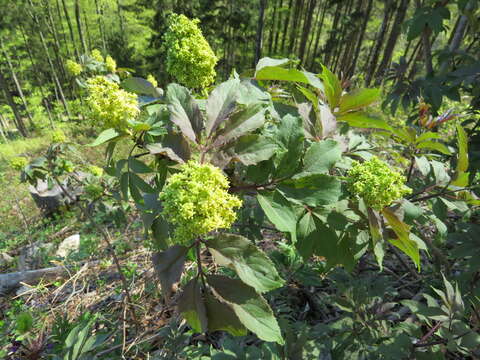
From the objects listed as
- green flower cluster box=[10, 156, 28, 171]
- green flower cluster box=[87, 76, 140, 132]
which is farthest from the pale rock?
green flower cluster box=[87, 76, 140, 132]

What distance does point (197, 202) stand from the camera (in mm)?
828

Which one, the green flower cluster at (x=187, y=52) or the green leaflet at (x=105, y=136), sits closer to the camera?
the green leaflet at (x=105, y=136)

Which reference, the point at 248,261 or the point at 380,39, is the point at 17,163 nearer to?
the point at 248,261

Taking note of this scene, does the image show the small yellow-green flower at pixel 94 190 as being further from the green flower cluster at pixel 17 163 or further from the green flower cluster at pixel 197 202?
the green flower cluster at pixel 197 202

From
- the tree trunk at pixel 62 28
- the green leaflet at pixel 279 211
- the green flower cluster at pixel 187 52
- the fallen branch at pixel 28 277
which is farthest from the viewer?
the tree trunk at pixel 62 28


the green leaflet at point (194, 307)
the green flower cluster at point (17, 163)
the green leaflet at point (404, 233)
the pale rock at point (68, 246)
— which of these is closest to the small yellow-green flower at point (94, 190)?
the green flower cluster at point (17, 163)

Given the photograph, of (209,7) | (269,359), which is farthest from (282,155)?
(209,7)

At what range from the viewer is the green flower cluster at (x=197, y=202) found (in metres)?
0.81

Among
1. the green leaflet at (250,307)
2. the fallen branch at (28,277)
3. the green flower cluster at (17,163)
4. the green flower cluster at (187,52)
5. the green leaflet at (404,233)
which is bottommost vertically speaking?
the fallen branch at (28,277)

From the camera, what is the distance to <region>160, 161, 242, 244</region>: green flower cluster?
2.66 feet

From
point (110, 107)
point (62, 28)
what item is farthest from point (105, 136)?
point (62, 28)

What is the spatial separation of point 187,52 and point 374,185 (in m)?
0.95

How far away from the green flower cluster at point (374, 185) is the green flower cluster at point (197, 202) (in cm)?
48

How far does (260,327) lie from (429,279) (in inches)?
83.2
